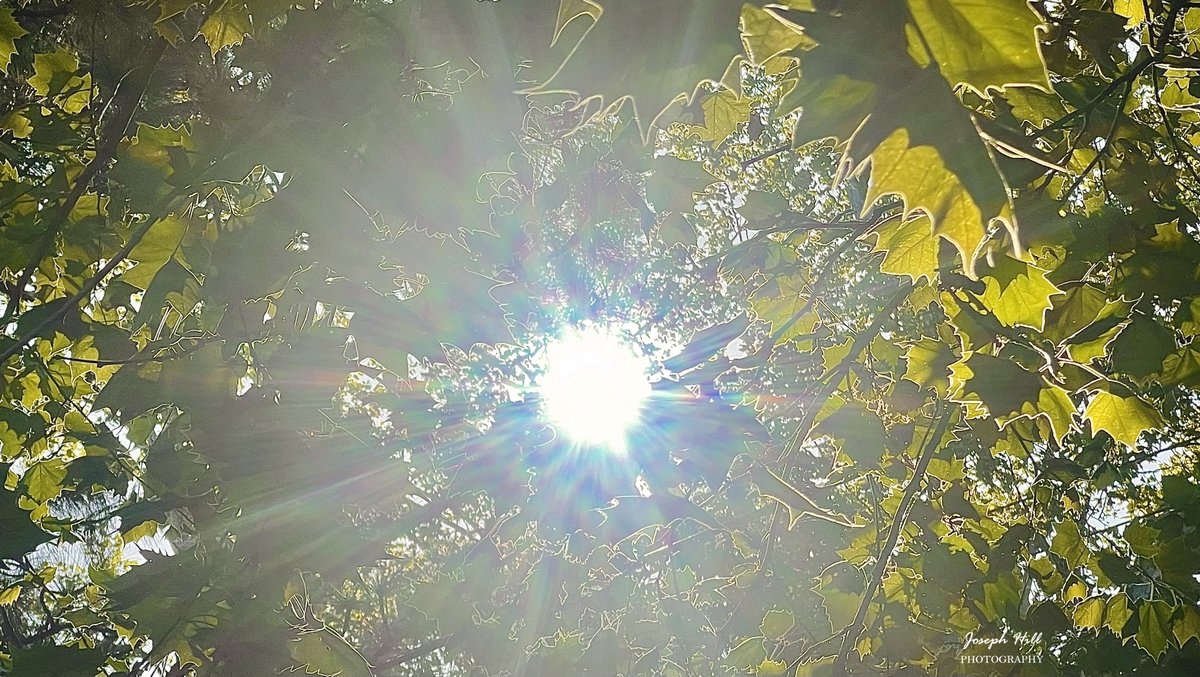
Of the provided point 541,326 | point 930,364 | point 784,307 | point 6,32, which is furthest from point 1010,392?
point 6,32

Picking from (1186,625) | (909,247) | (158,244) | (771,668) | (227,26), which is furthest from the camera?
(1186,625)

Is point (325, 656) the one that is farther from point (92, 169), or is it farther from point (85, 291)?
point (92, 169)

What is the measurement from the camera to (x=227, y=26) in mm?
1669

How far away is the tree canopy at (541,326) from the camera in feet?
4.08

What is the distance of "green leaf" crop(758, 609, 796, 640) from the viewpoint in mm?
2725

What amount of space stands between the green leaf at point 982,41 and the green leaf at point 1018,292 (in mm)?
1195

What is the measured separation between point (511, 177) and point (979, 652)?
8.92 feet

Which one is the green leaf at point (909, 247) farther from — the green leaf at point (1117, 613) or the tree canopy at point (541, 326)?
the green leaf at point (1117, 613)

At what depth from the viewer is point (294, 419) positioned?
194cm

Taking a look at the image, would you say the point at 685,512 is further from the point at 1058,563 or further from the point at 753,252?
the point at 1058,563

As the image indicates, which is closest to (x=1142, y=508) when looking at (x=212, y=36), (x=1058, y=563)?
(x=1058, y=563)

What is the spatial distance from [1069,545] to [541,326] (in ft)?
7.70


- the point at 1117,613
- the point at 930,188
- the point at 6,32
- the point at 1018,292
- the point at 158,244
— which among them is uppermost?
the point at 6,32

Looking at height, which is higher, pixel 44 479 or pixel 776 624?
pixel 44 479
